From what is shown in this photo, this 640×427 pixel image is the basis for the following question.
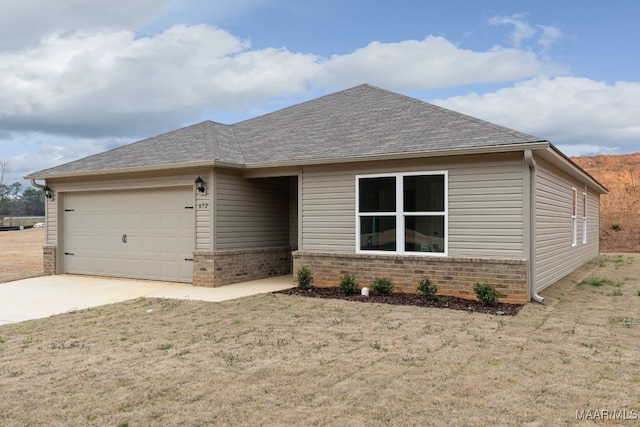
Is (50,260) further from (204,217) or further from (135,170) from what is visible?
(204,217)

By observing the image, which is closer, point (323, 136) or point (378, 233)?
point (378, 233)

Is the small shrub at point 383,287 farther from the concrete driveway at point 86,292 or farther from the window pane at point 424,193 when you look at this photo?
the concrete driveway at point 86,292

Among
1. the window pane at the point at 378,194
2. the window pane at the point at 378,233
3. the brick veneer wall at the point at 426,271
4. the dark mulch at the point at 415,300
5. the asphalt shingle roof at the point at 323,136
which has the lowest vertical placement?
the dark mulch at the point at 415,300

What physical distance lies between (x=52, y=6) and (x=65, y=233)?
18.8 ft

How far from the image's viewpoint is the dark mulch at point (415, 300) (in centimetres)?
813

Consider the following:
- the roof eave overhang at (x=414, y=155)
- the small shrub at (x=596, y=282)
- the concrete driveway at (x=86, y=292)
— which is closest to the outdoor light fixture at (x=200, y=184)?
the roof eave overhang at (x=414, y=155)

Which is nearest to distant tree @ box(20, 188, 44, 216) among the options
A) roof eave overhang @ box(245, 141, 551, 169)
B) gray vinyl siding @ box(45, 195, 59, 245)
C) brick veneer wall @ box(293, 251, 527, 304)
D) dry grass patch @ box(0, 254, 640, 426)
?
gray vinyl siding @ box(45, 195, 59, 245)

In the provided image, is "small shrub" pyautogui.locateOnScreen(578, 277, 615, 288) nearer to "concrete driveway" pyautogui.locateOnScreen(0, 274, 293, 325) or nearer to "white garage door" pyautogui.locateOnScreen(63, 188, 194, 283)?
"concrete driveway" pyautogui.locateOnScreen(0, 274, 293, 325)

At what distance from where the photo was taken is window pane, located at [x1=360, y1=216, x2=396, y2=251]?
9.84 m

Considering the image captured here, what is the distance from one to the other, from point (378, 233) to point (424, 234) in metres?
0.94

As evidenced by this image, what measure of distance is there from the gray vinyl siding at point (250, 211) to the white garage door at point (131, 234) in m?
0.77

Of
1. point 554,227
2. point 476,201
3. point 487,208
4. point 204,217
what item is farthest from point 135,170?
point 554,227

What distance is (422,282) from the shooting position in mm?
9125

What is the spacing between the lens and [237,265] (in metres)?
11.5
